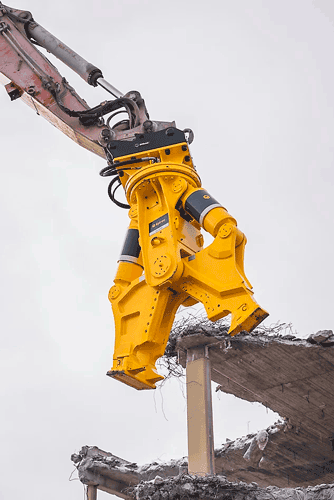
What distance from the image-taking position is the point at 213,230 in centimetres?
559

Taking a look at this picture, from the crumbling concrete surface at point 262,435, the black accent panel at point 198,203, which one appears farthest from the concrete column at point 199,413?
the black accent panel at point 198,203

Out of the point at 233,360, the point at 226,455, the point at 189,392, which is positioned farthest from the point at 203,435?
the point at 226,455

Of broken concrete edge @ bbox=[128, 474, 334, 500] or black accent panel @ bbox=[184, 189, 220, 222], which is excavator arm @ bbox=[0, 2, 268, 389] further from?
broken concrete edge @ bbox=[128, 474, 334, 500]

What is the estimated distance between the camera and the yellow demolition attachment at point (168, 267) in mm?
5336

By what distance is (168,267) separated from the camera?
18.1 feet

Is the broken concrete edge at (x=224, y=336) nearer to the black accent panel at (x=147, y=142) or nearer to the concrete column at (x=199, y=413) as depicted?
the concrete column at (x=199, y=413)

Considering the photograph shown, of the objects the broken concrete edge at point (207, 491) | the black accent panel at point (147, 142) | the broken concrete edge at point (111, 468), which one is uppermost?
the black accent panel at point (147, 142)

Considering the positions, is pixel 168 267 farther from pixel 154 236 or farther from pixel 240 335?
pixel 240 335

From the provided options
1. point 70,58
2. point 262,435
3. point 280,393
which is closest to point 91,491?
point 262,435

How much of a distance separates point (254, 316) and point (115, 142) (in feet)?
9.01

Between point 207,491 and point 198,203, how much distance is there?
3.34 meters

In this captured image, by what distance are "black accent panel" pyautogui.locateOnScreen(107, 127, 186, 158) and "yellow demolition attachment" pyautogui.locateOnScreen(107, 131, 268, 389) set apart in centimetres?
9

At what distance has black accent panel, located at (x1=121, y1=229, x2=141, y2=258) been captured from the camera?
6305 mm

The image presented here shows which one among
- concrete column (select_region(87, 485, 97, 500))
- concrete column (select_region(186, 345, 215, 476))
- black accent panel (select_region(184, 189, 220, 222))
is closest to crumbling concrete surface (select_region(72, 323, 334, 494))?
concrete column (select_region(87, 485, 97, 500))
